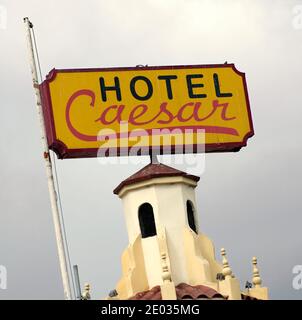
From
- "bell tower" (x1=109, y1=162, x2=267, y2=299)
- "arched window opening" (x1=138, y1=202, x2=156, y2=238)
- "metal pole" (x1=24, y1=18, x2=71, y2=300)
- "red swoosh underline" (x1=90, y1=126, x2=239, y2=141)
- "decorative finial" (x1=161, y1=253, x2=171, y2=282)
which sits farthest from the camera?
"arched window opening" (x1=138, y1=202, x2=156, y2=238)

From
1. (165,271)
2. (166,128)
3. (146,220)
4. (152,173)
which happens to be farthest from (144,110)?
(165,271)

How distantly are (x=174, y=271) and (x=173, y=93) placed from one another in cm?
613

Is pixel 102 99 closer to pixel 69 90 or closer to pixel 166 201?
pixel 69 90

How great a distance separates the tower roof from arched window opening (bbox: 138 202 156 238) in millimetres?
954

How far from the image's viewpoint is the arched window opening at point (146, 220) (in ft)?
123

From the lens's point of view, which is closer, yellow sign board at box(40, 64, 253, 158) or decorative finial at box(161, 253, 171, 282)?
decorative finial at box(161, 253, 171, 282)

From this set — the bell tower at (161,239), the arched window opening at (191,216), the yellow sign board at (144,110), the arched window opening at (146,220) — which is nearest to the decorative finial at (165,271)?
the bell tower at (161,239)

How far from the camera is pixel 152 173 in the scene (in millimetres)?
37000

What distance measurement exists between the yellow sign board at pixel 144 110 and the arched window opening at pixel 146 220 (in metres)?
1.98

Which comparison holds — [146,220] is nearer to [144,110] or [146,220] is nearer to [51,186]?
[144,110]

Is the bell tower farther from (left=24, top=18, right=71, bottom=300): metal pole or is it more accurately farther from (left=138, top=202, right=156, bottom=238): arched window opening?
(left=24, top=18, right=71, bottom=300): metal pole

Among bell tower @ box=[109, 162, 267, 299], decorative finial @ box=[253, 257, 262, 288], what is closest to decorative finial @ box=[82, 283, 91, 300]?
bell tower @ box=[109, 162, 267, 299]

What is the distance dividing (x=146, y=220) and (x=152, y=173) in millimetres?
1711

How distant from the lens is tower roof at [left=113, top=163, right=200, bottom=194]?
121ft
